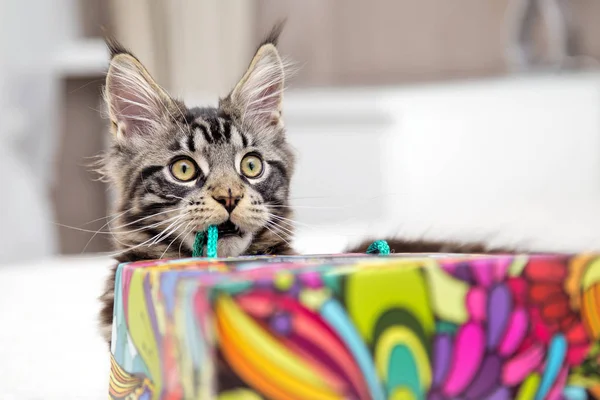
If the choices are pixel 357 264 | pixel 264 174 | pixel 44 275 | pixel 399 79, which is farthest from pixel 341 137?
pixel 357 264

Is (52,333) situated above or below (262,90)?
below

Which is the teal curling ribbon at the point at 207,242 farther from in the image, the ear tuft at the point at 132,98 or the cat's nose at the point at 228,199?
the ear tuft at the point at 132,98

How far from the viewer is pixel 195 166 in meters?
0.90

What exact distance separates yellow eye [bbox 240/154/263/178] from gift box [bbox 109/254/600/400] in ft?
1.10

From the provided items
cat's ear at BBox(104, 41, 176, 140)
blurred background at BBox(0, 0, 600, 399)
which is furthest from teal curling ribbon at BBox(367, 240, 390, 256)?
blurred background at BBox(0, 0, 600, 399)

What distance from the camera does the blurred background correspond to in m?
2.72

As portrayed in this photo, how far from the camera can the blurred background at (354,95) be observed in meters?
2.72

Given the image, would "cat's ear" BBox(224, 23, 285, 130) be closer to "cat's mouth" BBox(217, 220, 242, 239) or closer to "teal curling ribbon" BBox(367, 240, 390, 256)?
"cat's mouth" BBox(217, 220, 242, 239)

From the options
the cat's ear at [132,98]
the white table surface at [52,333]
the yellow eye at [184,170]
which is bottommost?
the white table surface at [52,333]

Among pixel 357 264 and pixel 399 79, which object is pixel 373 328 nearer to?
pixel 357 264

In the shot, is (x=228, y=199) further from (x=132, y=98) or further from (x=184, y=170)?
(x=132, y=98)

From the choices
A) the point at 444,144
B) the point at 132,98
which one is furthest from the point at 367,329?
the point at 444,144

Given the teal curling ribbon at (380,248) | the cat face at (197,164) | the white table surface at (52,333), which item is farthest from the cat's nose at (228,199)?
the white table surface at (52,333)

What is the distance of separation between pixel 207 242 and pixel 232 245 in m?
0.05
